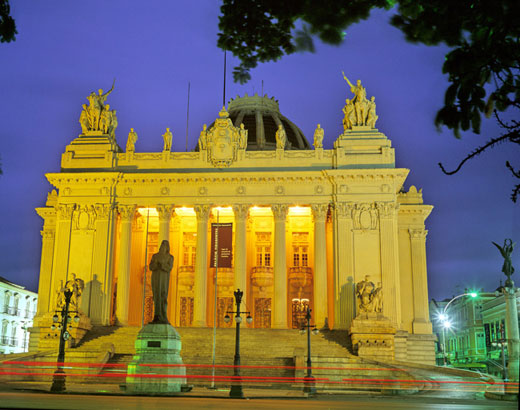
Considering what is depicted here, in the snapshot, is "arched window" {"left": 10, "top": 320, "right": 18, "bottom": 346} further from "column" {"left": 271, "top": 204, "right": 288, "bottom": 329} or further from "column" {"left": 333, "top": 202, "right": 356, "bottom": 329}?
"column" {"left": 333, "top": 202, "right": 356, "bottom": 329}

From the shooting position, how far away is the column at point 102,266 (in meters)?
49.2

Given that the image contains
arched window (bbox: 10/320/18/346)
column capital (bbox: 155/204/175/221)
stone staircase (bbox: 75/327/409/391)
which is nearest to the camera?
stone staircase (bbox: 75/327/409/391)

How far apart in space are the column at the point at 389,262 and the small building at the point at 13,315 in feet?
162

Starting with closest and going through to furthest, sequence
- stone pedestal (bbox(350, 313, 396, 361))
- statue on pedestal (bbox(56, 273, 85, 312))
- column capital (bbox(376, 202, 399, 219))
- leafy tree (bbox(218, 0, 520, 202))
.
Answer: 1. leafy tree (bbox(218, 0, 520, 202))
2. stone pedestal (bbox(350, 313, 396, 361))
3. statue on pedestal (bbox(56, 273, 85, 312))
4. column capital (bbox(376, 202, 399, 219))

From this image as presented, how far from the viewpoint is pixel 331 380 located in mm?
35688

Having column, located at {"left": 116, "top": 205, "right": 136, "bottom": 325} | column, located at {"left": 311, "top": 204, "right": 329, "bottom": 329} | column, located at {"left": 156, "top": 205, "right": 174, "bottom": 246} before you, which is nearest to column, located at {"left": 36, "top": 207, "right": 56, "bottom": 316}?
column, located at {"left": 116, "top": 205, "right": 136, "bottom": 325}

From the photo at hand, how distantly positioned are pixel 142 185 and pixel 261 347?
16.8 m

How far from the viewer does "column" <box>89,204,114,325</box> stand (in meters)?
49.2

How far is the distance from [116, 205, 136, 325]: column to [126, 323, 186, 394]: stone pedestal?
80.7 ft

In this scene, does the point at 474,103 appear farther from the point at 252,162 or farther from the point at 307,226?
the point at 307,226

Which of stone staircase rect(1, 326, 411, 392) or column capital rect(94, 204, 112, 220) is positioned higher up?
column capital rect(94, 204, 112, 220)

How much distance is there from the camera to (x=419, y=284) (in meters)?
53.8

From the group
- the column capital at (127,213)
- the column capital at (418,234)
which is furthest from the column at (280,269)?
the column capital at (418,234)

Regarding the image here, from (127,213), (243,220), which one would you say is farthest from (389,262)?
(127,213)
